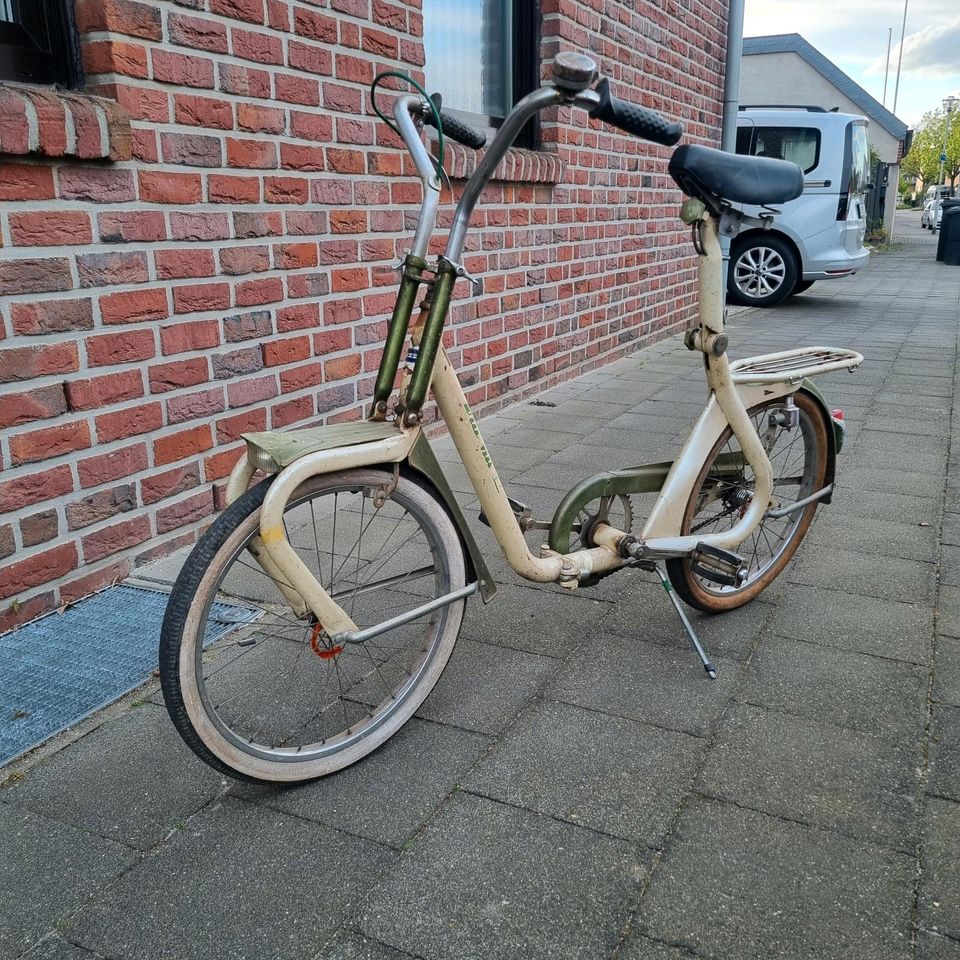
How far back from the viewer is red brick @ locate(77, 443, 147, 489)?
290cm

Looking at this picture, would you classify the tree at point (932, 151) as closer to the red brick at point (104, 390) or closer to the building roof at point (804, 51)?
the building roof at point (804, 51)

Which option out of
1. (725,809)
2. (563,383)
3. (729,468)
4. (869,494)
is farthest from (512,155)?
(725,809)

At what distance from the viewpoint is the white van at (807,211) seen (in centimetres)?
1052

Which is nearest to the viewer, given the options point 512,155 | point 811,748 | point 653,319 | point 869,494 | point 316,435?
point 316,435

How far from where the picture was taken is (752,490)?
2.92 metres

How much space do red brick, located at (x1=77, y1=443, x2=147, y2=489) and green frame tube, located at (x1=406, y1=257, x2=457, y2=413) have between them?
1.31 meters

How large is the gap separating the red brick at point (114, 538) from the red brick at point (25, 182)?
0.98m

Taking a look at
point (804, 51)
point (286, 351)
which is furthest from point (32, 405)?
point (804, 51)

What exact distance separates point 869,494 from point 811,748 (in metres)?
2.20

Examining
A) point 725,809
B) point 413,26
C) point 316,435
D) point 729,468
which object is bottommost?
point 725,809

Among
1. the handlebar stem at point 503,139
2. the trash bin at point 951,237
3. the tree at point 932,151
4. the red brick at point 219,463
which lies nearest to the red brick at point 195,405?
the red brick at point 219,463

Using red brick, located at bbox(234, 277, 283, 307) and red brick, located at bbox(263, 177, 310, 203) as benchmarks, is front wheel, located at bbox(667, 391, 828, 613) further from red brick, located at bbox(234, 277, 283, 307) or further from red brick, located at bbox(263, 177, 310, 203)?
red brick, located at bbox(263, 177, 310, 203)

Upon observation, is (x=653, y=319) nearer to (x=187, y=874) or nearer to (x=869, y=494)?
(x=869, y=494)

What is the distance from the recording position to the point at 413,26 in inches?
166
